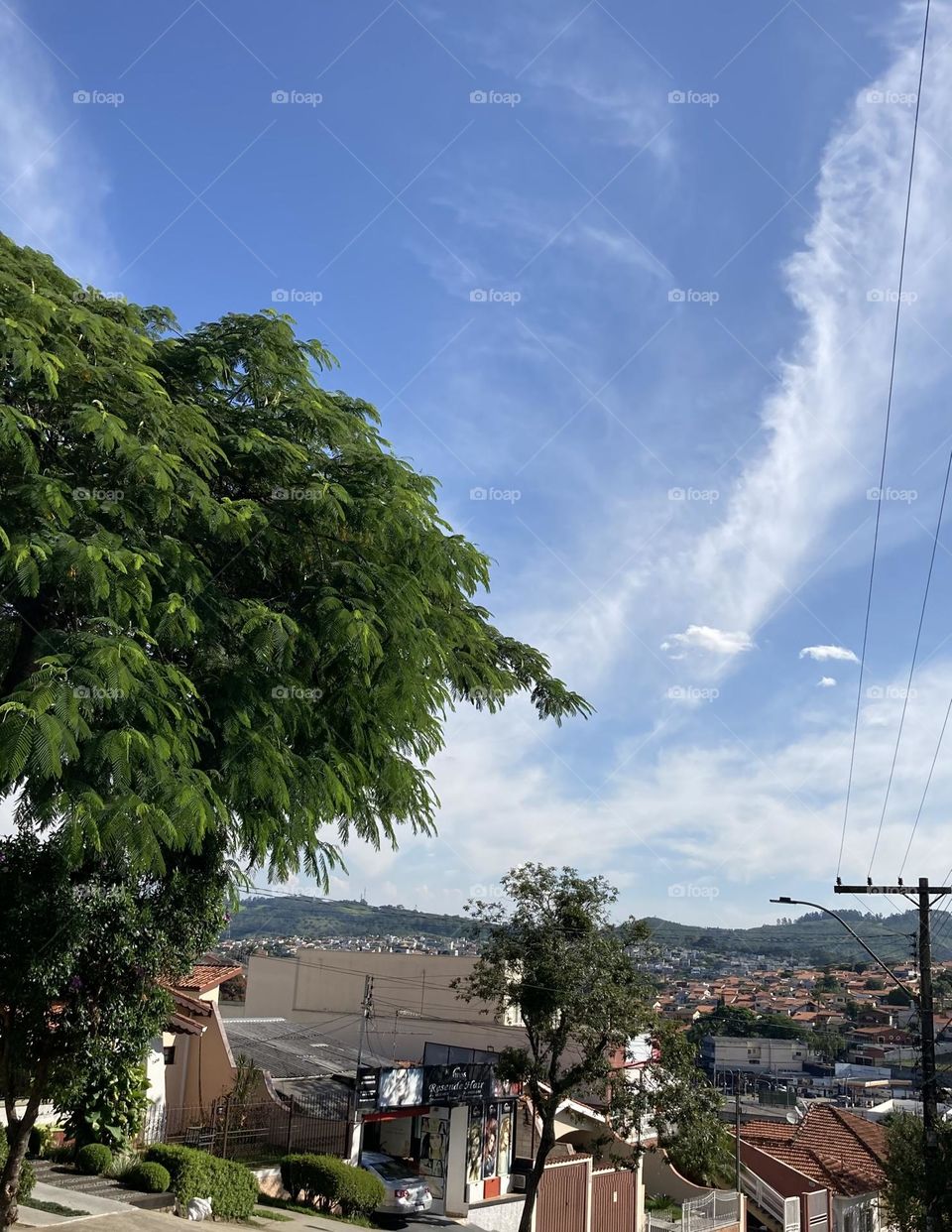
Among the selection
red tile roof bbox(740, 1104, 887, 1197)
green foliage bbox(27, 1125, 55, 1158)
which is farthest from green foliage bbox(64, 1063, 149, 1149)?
red tile roof bbox(740, 1104, 887, 1197)

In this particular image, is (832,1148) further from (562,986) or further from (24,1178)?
(24,1178)

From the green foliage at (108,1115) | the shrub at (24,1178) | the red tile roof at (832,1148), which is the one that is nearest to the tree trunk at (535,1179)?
the green foliage at (108,1115)

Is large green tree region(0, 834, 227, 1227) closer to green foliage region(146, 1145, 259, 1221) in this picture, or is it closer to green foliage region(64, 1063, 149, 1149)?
green foliage region(146, 1145, 259, 1221)

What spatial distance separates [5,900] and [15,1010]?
4.00ft

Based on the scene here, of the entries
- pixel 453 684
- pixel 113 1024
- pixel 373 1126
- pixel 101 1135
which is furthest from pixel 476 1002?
pixel 113 1024

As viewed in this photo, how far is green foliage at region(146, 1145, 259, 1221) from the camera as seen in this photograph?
19109mm

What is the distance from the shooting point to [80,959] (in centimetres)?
1182

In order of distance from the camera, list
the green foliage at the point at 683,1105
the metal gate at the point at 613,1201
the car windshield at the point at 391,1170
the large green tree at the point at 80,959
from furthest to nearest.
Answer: the metal gate at the point at 613,1201, the green foliage at the point at 683,1105, the car windshield at the point at 391,1170, the large green tree at the point at 80,959

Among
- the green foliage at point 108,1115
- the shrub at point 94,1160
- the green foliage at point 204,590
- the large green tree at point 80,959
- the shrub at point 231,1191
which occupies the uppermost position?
the green foliage at point 204,590

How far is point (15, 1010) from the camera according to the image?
11797mm

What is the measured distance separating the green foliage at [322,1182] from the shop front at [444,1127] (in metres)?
2.79

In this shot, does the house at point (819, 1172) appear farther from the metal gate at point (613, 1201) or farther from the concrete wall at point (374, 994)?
the concrete wall at point (374, 994)

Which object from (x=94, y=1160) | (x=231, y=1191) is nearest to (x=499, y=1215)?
(x=231, y=1191)

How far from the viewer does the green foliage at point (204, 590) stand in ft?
33.6
